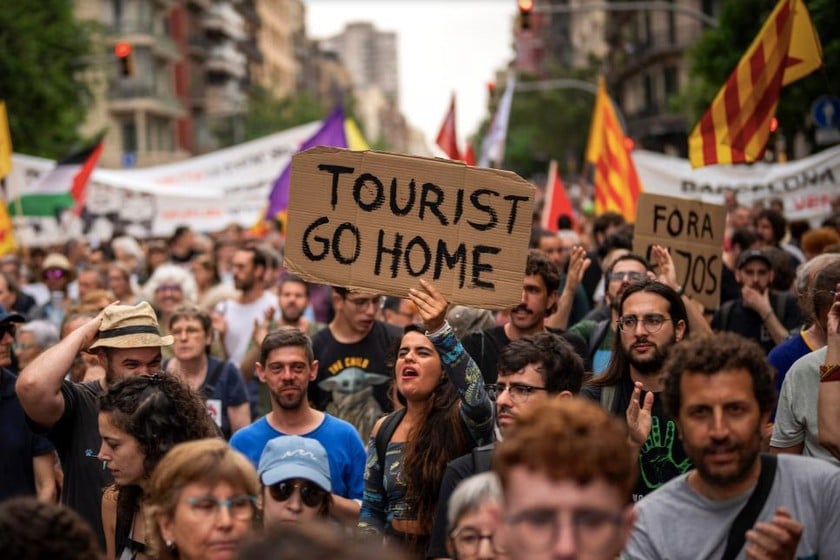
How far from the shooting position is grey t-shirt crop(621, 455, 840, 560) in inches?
143

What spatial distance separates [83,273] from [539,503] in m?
9.49

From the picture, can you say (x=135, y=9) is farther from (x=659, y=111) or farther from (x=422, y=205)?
(x=422, y=205)

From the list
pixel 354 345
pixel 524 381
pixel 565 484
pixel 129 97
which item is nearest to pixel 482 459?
pixel 524 381

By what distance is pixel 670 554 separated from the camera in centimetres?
367

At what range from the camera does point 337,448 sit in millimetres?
6062

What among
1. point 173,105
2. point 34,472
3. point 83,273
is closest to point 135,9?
point 173,105


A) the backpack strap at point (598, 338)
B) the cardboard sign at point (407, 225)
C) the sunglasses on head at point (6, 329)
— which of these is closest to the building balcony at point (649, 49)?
the backpack strap at point (598, 338)

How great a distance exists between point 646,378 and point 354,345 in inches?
105

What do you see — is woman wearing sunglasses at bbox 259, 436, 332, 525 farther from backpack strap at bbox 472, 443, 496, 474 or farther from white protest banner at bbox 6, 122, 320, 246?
white protest banner at bbox 6, 122, 320, 246

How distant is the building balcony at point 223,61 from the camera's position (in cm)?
8412

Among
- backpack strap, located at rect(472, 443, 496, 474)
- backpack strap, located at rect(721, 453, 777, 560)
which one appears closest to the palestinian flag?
backpack strap, located at rect(472, 443, 496, 474)

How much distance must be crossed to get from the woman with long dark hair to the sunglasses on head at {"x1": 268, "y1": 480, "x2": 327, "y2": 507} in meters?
0.46

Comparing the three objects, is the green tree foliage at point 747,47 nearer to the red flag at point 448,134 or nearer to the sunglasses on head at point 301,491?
the red flag at point 448,134

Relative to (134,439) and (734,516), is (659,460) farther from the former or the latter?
(134,439)
